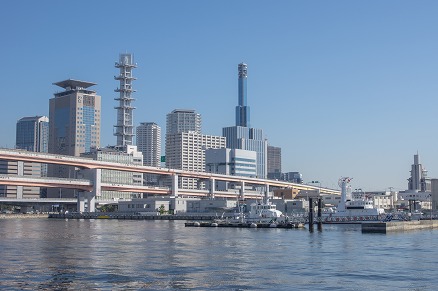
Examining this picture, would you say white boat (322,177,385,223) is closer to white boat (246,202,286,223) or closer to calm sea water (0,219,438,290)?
white boat (246,202,286,223)

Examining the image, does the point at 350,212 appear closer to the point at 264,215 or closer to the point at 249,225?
the point at 264,215

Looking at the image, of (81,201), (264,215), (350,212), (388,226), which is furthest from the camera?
(81,201)

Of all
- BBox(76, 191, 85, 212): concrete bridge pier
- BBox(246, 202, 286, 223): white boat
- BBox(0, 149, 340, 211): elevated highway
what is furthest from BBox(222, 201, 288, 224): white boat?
BBox(76, 191, 85, 212): concrete bridge pier

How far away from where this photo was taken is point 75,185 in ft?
504

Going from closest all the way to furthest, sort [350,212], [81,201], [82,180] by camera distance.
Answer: [350,212] < [82,180] < [81,201]

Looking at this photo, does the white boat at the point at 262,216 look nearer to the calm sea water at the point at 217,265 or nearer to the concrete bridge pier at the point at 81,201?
the calm sea water at the point at 217,265

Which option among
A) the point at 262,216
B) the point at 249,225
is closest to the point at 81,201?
the point at 262,216

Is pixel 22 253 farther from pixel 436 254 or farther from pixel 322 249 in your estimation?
pixel 436 254

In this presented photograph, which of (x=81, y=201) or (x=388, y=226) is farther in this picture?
(x=81, y=201)

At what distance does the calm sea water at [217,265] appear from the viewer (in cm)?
3591

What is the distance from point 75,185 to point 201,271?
118 m

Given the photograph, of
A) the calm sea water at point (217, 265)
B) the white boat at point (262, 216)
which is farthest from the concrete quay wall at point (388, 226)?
the white boat at point (262, 216)

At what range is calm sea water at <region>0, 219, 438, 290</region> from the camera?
35.9 metres

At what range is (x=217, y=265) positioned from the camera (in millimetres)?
44469
